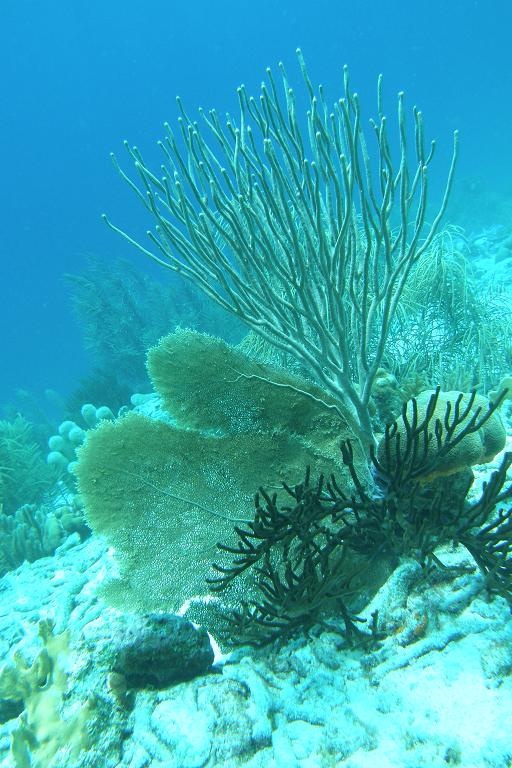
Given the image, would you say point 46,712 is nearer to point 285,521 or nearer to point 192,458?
point 192,458

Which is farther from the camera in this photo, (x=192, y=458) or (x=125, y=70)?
(x=125, y=70)

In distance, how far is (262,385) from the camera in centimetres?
326

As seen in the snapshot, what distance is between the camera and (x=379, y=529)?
98.0 inches

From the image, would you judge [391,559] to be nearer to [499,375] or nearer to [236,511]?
[236,511]

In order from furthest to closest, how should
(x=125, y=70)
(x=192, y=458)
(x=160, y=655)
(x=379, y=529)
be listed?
(x=125, y=70)
(x=192, y=458)
(x=160, y=655)
(x=379, y=529)

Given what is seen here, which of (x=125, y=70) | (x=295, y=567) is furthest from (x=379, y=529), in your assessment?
(x=125, y=70)

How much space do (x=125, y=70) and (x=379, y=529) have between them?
13561 cm

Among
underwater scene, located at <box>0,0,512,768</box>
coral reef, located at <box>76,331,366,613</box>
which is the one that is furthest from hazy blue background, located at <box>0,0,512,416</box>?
coral reef, located at <box>76,331,366,613</box>

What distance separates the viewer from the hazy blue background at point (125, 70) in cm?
9381

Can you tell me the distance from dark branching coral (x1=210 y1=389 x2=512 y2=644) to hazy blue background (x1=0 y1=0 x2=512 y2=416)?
95881 mm

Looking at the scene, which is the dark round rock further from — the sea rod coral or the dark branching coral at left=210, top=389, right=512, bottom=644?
the sea rod coral

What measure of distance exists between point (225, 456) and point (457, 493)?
152cm

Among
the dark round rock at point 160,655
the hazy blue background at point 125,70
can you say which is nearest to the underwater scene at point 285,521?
the dark round rock at point 160,655

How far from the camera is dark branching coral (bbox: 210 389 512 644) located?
2.30m
